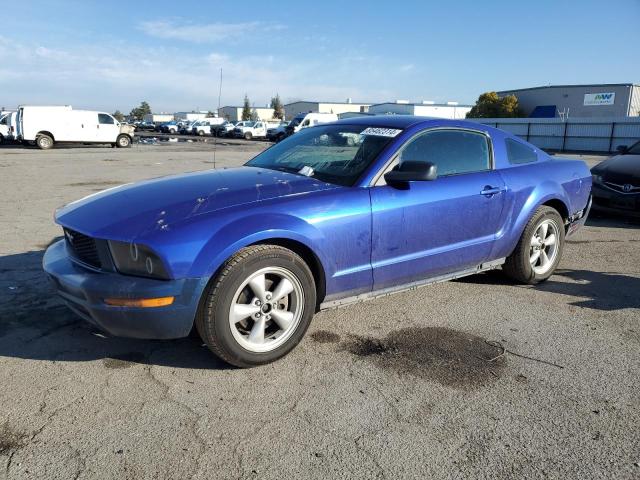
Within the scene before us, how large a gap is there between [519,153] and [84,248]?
3.78 m

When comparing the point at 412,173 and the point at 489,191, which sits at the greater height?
the point at 412,173

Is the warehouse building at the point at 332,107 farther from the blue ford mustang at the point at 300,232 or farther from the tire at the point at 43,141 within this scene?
the blue ford mustang at the point at 300,232

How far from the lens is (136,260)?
114 inches

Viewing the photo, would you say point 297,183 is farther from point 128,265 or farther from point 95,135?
point 95,135

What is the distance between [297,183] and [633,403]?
2445mm

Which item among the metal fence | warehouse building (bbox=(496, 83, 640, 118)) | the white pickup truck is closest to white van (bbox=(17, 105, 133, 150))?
the white pickup truck

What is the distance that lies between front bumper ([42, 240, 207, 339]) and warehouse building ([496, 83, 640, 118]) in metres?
52.1

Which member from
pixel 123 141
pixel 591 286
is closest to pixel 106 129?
pixel 123 141

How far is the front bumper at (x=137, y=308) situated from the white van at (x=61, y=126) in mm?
25504

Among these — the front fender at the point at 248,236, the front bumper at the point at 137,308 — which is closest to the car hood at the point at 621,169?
the front fender at the point at 248,236

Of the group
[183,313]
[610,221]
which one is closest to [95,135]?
[610,221]

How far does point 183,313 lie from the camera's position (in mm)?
2928

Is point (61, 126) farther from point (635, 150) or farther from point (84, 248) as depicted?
point (84, 248)

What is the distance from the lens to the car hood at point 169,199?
304cm
